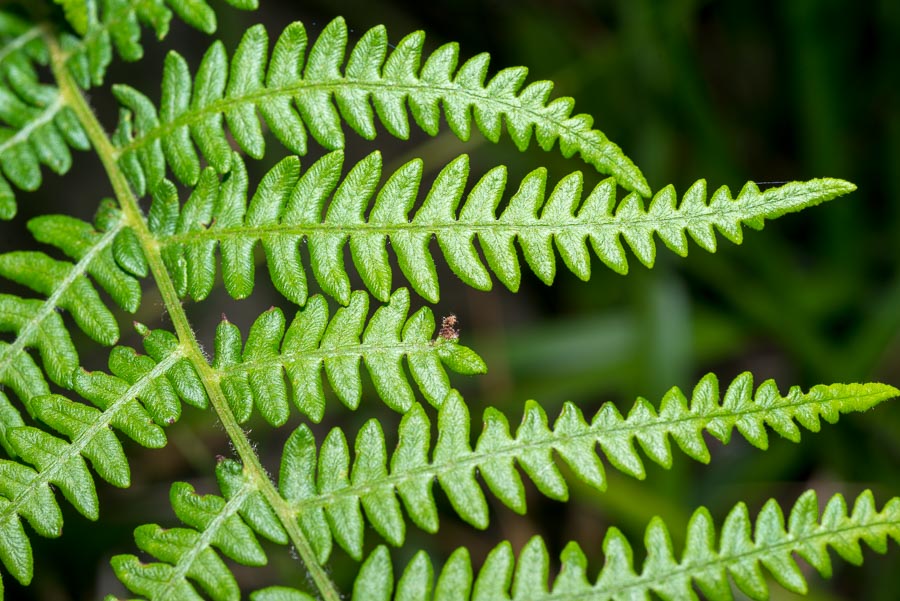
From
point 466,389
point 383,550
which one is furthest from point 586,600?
point 466,389

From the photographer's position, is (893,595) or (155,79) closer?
(893,595)

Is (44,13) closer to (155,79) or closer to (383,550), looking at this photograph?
(383,550)

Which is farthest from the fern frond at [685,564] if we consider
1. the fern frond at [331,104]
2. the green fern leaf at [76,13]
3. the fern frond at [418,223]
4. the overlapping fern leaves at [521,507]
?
the green fern leaf at [76,13]

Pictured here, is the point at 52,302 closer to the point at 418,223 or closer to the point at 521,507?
the point at 418,223

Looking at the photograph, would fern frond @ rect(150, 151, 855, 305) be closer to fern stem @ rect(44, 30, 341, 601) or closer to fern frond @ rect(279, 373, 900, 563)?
fern stem @ rect(44, 30, 341, 601)

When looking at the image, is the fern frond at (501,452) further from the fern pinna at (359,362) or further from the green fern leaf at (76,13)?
the green fern leaf at (76,13)

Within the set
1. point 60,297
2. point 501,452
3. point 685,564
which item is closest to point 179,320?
point 60,297
